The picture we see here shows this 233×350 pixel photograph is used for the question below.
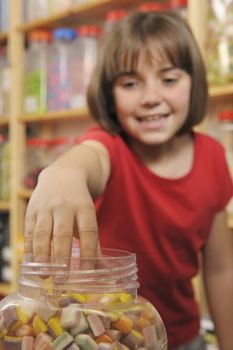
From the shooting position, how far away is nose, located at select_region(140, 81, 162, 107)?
32.4 inches

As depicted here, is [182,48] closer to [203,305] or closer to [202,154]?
[202,154]

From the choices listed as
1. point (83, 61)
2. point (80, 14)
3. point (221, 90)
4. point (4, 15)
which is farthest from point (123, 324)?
point (4, 15)

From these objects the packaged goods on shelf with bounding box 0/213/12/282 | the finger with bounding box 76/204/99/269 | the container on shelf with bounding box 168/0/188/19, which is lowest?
the packaged goods on shelf with bounding box 0/213/12/282

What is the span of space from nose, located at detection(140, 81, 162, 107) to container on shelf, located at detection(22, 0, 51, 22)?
1208mm

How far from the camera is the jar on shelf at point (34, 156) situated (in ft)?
6.37

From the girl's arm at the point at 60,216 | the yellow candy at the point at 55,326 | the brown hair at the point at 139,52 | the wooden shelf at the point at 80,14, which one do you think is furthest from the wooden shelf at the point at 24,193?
the yellow candy at the point at 55,326

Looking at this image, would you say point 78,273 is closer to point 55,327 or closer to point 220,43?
point 55,327

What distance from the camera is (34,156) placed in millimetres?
2061

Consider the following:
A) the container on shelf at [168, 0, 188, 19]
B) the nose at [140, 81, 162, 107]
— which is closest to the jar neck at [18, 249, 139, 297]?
the nose at [140, 81, 162, 107]

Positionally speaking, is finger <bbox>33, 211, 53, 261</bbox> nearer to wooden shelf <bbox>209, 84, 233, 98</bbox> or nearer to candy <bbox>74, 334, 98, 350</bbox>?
candy <bbox>74, 334, 98, 350</bbox>

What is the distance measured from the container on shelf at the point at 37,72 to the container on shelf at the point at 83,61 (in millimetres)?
151

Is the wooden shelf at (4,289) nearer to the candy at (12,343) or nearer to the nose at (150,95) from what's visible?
the nose at (150,95)

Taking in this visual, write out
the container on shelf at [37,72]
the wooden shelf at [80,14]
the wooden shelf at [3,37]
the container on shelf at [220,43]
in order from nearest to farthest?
1. the container on shelf at [220,43]
2. the wooden shelf at [80,14]
3. the container on shelf at [37,72]
4. the wooden shelf at [3,37]

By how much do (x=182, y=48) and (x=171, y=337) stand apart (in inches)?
20.4
